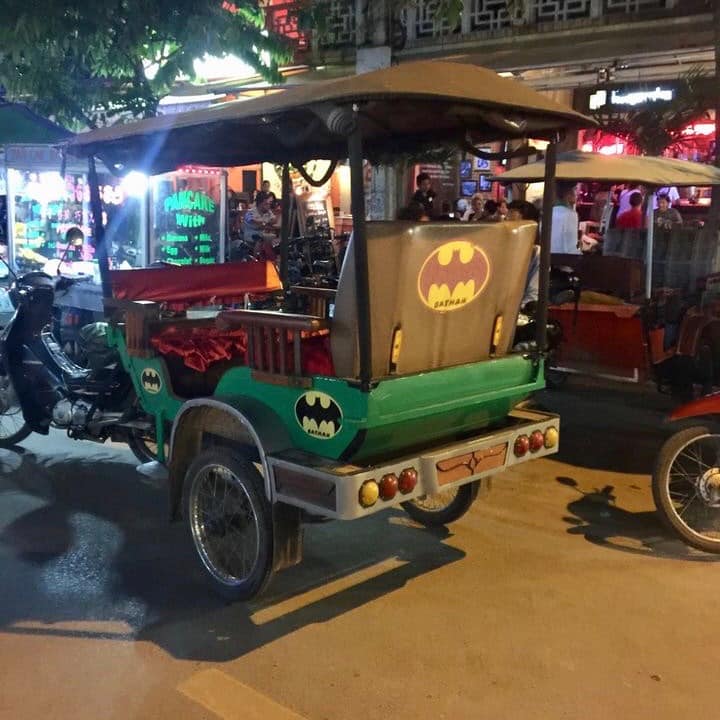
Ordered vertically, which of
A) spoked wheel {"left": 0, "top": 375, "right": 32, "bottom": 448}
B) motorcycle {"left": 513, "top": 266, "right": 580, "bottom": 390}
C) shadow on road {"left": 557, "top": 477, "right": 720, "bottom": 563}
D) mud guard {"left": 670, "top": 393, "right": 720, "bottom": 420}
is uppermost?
motorcycle {"left": 513, "top": 266, "right": 580, "bottom": 390}

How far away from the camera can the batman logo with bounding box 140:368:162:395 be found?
4.52m

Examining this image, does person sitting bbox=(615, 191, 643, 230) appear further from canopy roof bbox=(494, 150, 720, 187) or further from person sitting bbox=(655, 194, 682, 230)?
canopy roof bbox=(494, 150, 720, 187)

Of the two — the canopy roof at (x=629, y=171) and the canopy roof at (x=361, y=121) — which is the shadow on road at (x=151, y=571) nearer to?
the canopy roof at (x=361, y=121)

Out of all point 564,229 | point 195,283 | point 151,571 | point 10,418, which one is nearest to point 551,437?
point 151,571

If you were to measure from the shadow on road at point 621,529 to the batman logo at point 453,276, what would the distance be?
6.09 feet

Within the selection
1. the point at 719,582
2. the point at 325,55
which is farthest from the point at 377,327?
the point at 325,55

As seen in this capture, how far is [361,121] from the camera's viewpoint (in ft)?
11.2

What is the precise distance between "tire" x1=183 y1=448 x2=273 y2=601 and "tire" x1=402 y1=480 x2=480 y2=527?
112 centimetres

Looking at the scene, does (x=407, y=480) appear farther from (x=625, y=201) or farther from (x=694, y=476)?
(x=625, y=201)

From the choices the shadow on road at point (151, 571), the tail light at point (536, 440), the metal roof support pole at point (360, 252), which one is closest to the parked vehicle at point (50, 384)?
the shadow on road at point (151, 571)

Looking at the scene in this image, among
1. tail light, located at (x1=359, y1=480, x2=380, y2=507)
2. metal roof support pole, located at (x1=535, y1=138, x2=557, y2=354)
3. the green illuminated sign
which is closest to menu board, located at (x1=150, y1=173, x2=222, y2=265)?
the green illuminated sign

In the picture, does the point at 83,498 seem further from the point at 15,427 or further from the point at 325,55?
the point at 325,55

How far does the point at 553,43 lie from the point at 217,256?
17.9 ft

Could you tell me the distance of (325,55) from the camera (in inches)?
502
